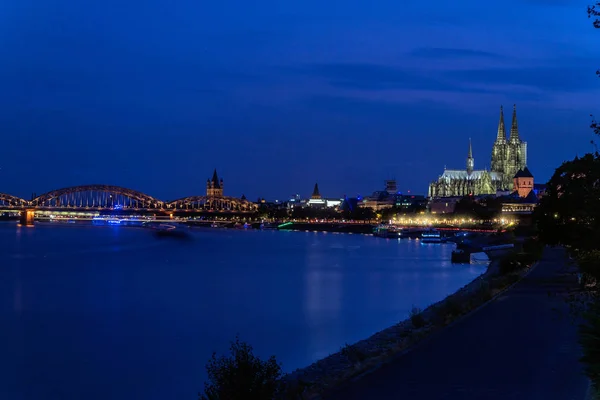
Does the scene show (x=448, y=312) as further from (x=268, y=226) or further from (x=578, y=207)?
(x=268, y=226)

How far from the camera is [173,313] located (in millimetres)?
25891

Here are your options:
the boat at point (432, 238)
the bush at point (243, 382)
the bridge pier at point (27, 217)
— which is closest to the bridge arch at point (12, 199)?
the bridge pier at point (27, 217)

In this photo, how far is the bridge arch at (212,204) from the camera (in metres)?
155

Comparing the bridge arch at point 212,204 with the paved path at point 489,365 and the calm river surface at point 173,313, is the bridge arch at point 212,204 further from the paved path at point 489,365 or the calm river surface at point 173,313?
the paved path at point 489,365

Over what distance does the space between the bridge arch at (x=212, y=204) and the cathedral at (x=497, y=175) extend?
3864cm

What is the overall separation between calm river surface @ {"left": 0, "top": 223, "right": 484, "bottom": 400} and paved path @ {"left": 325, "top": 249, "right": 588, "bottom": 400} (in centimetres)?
428

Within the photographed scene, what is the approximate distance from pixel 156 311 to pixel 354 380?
17.7 metres

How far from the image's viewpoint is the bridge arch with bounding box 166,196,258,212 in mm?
Answer: 155375

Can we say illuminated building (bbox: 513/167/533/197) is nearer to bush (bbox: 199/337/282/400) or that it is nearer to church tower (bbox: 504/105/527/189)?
church tower (bbox: 504/105/527/189)

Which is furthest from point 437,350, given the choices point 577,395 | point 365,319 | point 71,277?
point 71,277

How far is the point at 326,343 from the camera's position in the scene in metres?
19.2

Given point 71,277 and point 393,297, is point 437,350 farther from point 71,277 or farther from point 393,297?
point 71,277

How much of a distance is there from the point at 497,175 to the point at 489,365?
16025 centimetres

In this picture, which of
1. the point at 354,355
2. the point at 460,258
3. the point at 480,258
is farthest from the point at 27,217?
the point at 354,355
